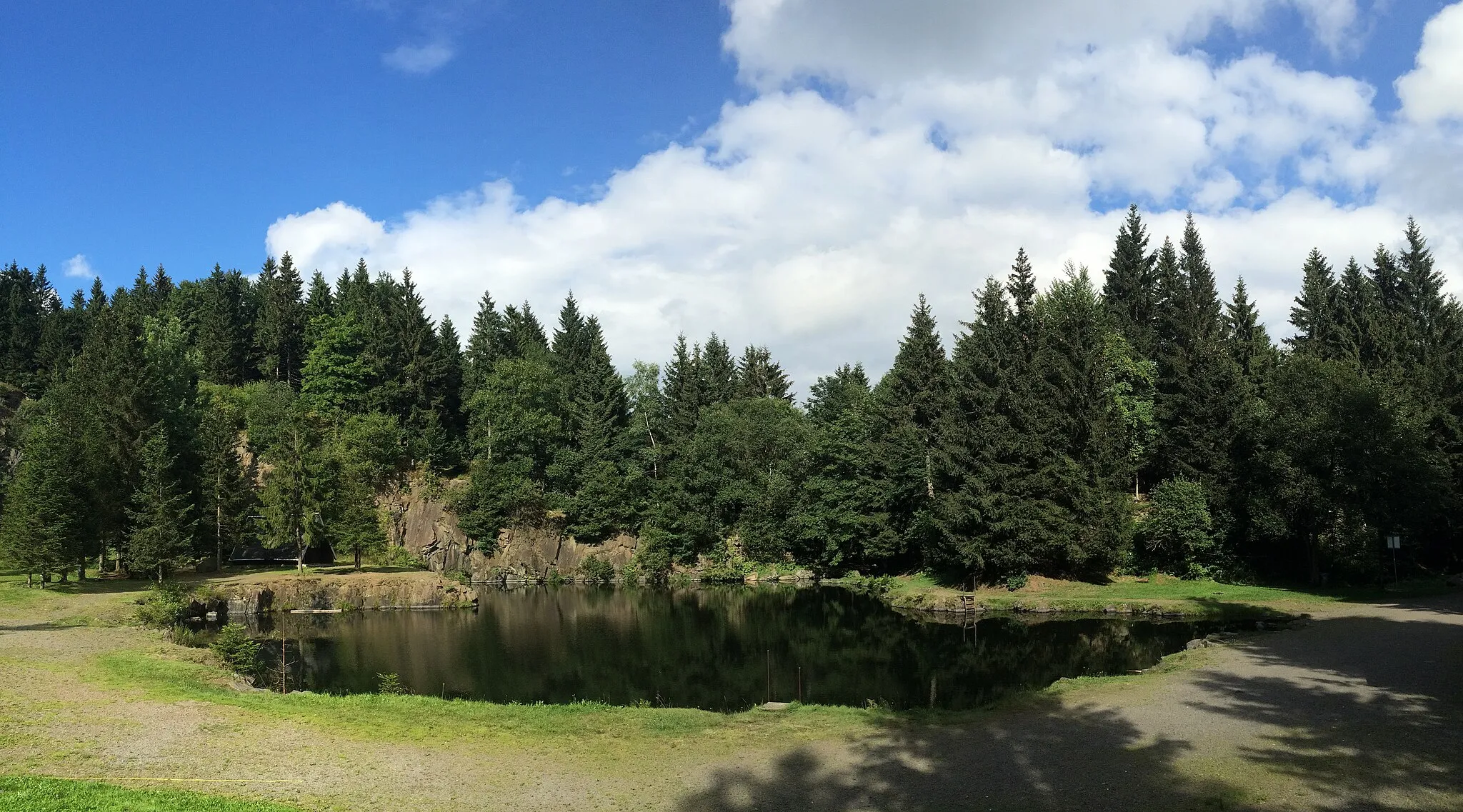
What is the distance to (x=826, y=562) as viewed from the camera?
6206 centimetres

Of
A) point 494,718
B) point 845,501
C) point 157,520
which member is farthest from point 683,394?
point 494,718

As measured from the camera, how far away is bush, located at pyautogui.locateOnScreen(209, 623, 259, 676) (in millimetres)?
26719

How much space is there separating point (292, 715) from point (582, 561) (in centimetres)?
5067

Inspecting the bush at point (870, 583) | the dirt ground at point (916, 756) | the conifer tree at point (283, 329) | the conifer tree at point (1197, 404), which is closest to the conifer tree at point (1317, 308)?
the conifer tree at point (1197, 404)

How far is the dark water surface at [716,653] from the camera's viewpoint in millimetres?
24453

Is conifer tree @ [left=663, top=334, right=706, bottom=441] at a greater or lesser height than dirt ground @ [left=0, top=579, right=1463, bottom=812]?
greater

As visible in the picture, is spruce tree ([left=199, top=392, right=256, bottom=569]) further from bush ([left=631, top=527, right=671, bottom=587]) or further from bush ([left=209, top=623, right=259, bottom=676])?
bush ([left=631, top=527, right=671, bottom=587])

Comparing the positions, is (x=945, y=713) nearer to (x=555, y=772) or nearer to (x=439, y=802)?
(x=555, y=772)

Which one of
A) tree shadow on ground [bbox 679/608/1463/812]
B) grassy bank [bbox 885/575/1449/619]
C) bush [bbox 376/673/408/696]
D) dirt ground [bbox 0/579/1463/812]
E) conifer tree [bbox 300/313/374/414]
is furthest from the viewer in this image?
conifer tree [bbox 300/313/374/414]

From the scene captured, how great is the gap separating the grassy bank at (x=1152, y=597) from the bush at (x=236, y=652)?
30676 mm

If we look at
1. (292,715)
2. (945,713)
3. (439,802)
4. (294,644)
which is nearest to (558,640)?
(294,644)

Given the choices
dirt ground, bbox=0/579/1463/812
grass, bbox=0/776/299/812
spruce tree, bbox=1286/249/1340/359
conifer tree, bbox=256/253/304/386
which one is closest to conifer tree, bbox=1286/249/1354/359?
spruce tree, bbox=1286/249/1340/359

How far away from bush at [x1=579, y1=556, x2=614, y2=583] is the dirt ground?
4748 cm

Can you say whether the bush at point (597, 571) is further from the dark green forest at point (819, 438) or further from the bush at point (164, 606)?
the bush at point (164, 606)
